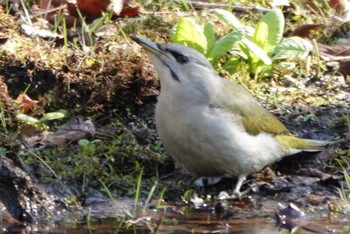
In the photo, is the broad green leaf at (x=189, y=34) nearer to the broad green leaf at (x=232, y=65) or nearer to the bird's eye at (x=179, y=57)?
the broad green leaf at (x=232, y=65)

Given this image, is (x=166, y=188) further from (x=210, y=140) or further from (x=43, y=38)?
(x=43, y=38)

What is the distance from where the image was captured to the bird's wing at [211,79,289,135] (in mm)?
7161

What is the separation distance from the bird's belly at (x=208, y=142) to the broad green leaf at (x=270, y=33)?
145 cm

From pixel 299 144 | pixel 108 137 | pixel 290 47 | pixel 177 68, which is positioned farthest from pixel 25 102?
pixel 290 47

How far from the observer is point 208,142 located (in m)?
6.84

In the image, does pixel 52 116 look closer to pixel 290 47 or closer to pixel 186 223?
pixel 186 223

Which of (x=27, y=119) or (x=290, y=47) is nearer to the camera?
(x=27, y=119)

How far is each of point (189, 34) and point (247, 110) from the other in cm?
124

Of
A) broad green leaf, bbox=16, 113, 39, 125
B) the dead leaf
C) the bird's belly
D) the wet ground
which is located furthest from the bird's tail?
the dead leaf

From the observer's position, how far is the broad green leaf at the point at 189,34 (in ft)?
27.2

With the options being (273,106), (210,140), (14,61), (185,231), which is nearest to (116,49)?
(14,61)

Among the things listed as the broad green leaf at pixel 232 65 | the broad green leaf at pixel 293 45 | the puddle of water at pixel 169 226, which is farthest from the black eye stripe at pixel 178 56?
the broad green leaf at pixel 293 45

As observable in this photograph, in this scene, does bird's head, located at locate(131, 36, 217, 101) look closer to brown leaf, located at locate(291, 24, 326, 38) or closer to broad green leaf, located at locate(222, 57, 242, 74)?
broad green leaf, located at locate(222, 57, 242, 74)

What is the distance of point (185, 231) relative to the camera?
6324 mm
